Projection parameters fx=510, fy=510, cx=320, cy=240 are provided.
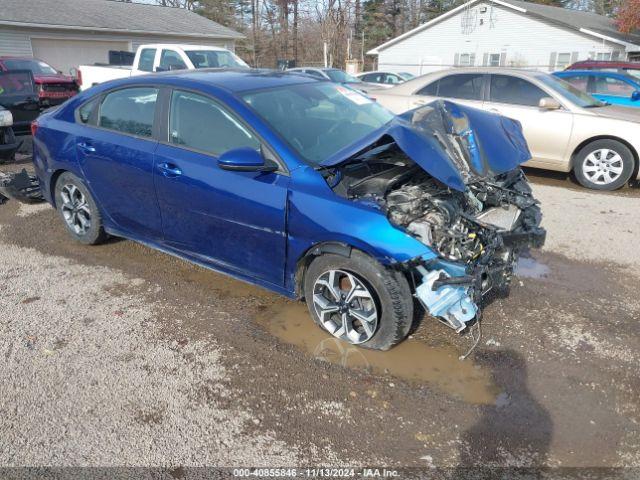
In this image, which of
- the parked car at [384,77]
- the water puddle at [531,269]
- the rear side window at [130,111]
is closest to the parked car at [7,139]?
the rear side window at [130,111]

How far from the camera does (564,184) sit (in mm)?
7754

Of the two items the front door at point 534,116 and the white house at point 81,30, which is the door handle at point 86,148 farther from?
the white house at point 81,30

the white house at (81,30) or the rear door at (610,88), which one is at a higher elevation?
the white house at (81,30)

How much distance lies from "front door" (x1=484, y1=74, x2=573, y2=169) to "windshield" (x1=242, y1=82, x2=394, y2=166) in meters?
3.90

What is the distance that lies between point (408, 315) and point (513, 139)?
6.58 ft

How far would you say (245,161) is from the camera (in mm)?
3395

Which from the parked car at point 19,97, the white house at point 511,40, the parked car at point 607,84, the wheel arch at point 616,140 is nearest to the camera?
the wheel arch at point 616,140

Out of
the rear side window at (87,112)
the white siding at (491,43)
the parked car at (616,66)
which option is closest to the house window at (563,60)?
the white siding at (491,43)

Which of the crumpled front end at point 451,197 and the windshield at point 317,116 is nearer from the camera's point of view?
the crumpled front end at point 451,197

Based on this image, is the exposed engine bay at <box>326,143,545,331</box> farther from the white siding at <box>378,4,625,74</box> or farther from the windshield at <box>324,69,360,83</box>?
the white siding at <box>378,4,625,74</box>

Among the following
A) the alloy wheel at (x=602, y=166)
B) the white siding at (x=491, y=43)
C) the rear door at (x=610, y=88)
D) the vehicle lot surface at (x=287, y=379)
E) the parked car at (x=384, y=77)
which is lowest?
the vehicle lot surface at (x=287, y=379)

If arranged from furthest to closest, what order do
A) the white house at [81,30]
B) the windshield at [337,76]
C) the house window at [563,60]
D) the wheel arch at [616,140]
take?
1. the house window at [563,60]
2. the white house at [81,30]
3. the windshield at [337,76]
4. the wheel arch at [616,140]

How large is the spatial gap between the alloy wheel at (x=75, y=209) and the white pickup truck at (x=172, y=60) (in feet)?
23.8

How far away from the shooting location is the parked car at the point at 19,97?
35.6 feet
